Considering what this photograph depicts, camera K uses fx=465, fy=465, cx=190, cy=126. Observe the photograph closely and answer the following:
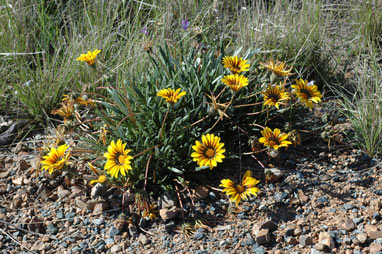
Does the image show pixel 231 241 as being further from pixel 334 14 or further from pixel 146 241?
pixel 334 14

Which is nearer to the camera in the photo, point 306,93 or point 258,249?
point 258,249

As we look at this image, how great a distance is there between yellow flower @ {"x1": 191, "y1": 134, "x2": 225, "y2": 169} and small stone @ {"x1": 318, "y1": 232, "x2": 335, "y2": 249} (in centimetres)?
63

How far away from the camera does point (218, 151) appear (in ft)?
7.91

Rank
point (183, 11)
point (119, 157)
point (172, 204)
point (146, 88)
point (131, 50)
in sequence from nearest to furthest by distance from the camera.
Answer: point (119, 157) → point (172, 204) → point (146, 88) → point (131, 50) → point (183, 11)

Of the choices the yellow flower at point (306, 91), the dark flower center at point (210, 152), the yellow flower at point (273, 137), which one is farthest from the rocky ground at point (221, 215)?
the yellow flower at point (306, 91)

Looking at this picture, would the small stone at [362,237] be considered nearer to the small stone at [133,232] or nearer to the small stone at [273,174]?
the small stone at [273,174]

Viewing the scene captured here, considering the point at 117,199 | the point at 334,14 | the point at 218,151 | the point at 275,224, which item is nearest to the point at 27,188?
the point at 117,199

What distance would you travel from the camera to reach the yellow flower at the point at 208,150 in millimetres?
2383

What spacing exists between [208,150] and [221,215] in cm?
39

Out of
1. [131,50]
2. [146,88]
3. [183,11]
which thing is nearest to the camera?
[146,88]

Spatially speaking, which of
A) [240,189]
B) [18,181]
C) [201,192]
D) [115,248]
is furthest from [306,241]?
[18,181]

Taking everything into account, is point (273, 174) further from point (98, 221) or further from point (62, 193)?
point (62, 193)

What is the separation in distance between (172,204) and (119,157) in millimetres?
422

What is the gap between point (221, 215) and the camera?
256 centimetres
